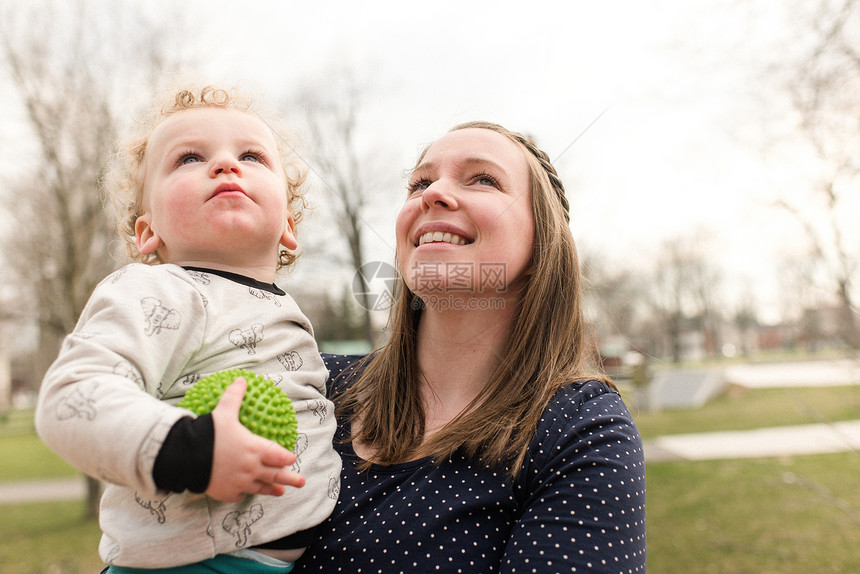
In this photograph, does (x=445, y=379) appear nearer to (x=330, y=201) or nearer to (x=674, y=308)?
(x=330, y=201)

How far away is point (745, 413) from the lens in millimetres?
15516

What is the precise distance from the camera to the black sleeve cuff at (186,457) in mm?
1058

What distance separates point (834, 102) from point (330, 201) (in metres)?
4.52

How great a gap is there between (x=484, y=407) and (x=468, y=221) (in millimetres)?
536

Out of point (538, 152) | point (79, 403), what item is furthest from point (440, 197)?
point (79, 403)

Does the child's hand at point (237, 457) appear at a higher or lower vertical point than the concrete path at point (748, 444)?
higher


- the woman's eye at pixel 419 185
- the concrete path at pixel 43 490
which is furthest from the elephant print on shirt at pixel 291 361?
the concrete path at pixel 43 490

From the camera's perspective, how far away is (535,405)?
160 centimetres

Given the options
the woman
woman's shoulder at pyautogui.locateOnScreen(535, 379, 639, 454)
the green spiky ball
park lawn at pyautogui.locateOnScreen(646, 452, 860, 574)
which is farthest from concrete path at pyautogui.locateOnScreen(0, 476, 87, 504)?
woman's shoulder at pyautogui.locateOnScreen(535, 379, 639, 454)

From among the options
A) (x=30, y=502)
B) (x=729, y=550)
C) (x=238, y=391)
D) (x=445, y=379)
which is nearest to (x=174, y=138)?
(x=238, y=391)

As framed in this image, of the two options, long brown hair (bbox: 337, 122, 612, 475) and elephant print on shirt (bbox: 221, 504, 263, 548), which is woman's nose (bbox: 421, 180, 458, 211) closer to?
long brown hair (bbox: 337, 122, 612, 475)

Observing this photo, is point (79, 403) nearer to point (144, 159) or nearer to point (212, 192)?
point (212, 192)

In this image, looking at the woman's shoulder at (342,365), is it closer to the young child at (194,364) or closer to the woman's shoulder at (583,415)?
the young child at (194,364)

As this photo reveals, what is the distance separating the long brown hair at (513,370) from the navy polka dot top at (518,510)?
0.20 ft
